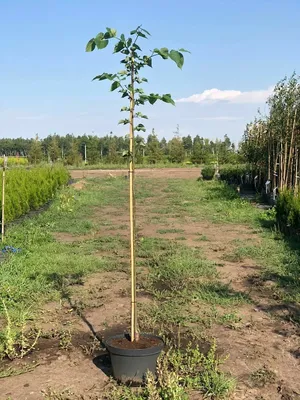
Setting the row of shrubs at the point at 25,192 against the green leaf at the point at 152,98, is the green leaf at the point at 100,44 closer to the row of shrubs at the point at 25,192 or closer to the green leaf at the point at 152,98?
the green leaf at the point at 152,98

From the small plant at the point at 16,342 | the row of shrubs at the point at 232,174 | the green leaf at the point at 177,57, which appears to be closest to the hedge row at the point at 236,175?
the row of shrubs at the point at 232,174

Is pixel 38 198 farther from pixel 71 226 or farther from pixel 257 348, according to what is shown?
pixel 257 348

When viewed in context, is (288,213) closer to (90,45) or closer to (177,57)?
(177,57)

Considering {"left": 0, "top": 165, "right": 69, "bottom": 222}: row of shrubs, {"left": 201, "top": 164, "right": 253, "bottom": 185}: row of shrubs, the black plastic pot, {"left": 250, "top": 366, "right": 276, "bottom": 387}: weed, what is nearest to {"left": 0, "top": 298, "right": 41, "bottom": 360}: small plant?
the black plastic pot

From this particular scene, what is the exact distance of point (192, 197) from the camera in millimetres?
16172

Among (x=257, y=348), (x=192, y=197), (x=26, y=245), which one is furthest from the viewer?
(x=192, y=197)

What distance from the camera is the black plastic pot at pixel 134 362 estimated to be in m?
2.89

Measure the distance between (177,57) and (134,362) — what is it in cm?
184

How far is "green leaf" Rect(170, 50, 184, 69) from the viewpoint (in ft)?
8.59

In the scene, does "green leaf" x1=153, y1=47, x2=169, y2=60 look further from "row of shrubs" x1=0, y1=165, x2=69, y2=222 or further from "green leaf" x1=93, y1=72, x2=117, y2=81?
"row of shrubs" x1=0, y1=165, x2=69, y2=222

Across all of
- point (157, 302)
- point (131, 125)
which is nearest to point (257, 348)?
point (157, 302)

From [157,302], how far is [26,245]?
349cm

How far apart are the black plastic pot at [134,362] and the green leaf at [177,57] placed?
172 cm

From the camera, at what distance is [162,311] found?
4406mm
